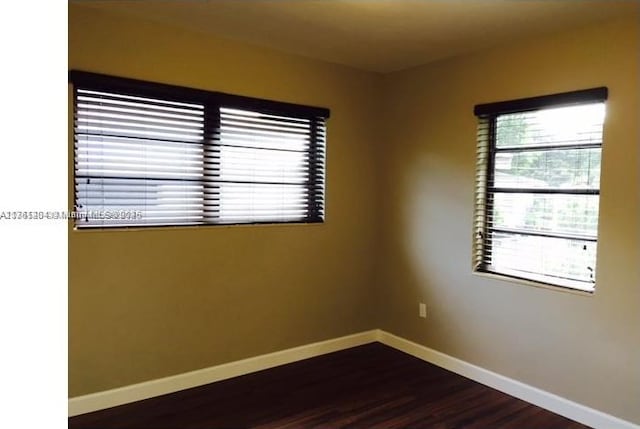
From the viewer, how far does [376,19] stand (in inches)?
106

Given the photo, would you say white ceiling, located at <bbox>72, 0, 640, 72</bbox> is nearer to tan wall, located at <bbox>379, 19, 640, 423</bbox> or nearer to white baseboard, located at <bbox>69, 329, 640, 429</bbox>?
tan wall, located at <bbox>379, 19, 640, 423</bbox>

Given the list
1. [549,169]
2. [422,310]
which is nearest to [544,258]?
[549,169]

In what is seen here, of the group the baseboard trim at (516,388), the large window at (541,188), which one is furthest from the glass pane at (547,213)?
the baseboard trim at (516,388)

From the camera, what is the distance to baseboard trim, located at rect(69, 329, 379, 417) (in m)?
2.72

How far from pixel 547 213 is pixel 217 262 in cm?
224

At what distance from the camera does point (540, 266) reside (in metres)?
3.01

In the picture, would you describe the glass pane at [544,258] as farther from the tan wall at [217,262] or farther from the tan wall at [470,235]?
the tan wall at [217,262]

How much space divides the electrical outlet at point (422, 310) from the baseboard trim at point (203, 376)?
1.90 feet

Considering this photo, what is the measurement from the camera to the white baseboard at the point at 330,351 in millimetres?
2688

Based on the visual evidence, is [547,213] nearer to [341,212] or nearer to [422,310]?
[422,310]
